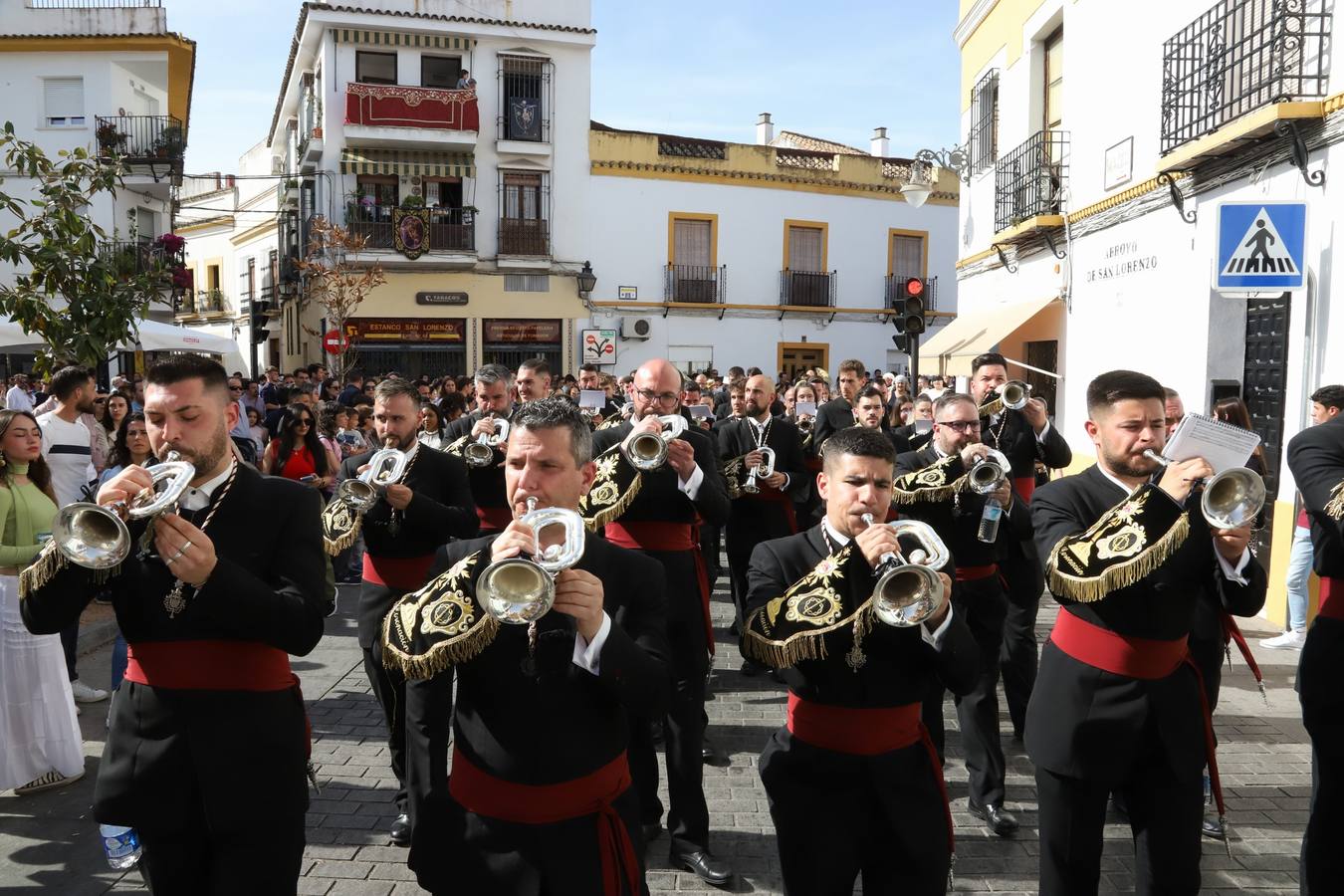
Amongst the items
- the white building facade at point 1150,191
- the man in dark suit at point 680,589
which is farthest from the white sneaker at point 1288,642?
the man in dark suit at point 680,589

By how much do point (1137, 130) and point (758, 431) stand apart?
7.03m

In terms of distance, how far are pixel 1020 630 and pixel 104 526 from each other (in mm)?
4958

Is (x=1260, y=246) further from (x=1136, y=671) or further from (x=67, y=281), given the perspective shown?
(x=67, y=281)

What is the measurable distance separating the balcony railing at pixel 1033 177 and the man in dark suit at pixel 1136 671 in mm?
11647

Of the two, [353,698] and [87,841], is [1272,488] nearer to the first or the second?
[353,698]

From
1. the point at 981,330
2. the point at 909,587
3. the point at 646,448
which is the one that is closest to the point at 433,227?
the point at 981,330

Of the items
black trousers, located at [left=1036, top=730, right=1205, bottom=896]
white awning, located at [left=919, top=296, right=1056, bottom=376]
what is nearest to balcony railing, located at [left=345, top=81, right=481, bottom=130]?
white awning, located at [left=919, top=296, right=1056, bottom=376]

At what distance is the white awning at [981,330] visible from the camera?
14.7 meters

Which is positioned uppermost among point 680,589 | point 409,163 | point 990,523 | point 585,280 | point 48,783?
point 409,163

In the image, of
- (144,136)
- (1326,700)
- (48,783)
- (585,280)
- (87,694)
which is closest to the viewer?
(1326,700)

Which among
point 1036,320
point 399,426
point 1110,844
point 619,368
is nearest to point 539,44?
point 619,368

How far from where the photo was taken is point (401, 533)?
5.09m

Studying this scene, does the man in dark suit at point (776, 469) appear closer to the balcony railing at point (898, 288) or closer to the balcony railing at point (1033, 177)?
the balcony railing at point (1033, 177)

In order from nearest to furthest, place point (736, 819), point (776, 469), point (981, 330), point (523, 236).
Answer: point (736, 819), point (776, 469), point (981, 330), point (523, 236)
